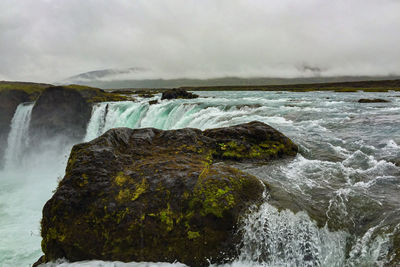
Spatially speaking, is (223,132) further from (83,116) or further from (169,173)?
(83,116)

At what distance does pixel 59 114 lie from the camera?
3669cm

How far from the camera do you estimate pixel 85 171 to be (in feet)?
22.8

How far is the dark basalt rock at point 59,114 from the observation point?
36.2 meters

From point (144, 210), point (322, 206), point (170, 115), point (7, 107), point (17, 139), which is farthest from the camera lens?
point (7, 107)

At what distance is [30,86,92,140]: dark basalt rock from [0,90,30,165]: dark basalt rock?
24.3 feet

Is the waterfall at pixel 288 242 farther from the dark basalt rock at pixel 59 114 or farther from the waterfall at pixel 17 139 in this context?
the waterfall at pixel 17 139

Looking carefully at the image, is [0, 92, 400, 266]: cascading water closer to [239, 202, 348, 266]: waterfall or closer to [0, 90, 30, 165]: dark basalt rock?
[239, 202, 348, 266]: waterfall

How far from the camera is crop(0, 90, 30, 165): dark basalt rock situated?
131ft

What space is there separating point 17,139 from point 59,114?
28.1 feet

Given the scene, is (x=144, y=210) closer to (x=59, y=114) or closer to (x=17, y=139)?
A: (x=59, y=114)

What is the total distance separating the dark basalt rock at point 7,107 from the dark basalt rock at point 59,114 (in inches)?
292

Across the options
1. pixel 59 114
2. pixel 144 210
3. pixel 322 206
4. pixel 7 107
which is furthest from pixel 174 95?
pixel 144 210

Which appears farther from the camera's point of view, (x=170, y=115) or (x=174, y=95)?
(x=174, y=95)

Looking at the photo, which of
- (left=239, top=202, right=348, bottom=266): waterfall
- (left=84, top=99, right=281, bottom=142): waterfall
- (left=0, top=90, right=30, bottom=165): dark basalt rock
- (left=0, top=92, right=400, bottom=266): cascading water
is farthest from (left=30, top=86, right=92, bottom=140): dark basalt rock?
(left=239, top=202, right=348, bottom=266): waterfall
